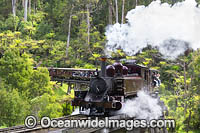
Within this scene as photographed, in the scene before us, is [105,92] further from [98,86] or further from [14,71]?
[14,71]

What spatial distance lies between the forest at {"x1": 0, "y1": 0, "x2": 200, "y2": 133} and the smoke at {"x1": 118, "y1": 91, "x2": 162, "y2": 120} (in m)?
5.73

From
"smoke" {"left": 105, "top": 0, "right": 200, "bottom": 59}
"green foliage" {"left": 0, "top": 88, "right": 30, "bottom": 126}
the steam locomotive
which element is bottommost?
"green foliage" {"left": 0, "top": 88, "right": 30, "bottom": 126}

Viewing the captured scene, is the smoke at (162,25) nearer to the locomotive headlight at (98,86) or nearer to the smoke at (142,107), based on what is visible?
the smoke at (142,107)

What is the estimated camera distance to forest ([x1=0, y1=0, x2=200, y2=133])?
52.8 ft

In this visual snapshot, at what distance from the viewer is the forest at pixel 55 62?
16.1 metres

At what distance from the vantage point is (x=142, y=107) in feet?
40.2

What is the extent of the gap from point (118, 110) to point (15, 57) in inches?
391

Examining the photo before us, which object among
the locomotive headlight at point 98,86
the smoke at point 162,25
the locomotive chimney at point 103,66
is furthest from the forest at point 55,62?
the locomotive chimney at point 103,66

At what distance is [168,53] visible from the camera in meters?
26.5

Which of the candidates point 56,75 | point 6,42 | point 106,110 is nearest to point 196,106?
point 56,75

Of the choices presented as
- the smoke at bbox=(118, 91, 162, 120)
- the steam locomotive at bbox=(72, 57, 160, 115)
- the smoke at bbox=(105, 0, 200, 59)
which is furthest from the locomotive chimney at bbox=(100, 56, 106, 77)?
the smoke at bbox=(105, 0, 200, 59)

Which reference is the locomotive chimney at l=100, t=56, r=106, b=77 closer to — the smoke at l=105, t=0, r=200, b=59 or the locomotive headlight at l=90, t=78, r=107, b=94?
the locomotive headlight at l=90, t=78, r=107, b=94

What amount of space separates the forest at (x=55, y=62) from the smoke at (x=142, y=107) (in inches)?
225

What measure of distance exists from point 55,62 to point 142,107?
1856 centimetres
